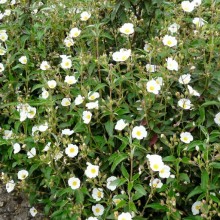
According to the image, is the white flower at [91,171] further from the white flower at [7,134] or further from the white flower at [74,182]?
the white flower at [7,134]

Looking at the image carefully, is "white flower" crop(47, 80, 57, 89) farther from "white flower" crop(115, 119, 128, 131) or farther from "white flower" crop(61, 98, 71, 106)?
"white flower" crop(115, 119, 128, 131)

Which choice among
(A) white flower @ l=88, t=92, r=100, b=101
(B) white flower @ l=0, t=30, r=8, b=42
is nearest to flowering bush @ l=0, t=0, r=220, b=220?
(A) white flower @ l=88, t=92, r=100, b=101

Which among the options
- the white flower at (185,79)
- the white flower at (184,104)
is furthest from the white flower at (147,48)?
the white flower at (184,104)

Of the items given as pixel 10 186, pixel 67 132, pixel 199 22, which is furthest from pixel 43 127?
pixel 199 22

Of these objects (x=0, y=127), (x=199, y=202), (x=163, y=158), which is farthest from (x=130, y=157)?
(x=0, y=127)

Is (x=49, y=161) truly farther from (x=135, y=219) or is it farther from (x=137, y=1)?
(x=137, y=1)

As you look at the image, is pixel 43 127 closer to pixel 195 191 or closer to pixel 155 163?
pixel 155 163

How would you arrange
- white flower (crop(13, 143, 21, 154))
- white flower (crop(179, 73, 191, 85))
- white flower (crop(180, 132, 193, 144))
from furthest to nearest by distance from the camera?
white flower (crop(13, 143, 21, 154)), white flower (crop(179, 73, 191, 85)), white flower (crop(180, 132, 193, 144))
